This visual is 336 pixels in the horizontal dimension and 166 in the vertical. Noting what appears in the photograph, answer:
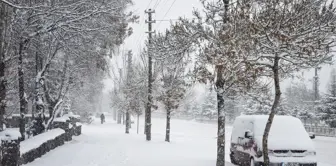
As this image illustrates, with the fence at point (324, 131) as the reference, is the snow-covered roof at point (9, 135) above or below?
above

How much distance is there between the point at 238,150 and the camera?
14117 millimetres

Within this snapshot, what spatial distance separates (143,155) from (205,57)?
6.25 metres

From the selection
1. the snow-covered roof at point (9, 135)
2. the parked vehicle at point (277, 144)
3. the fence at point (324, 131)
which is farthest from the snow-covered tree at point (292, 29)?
the fence at point (324, 131)

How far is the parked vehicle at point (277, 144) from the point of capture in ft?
38.1

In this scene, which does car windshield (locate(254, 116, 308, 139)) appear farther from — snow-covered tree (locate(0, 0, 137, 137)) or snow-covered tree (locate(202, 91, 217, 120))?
snow-covered tree (locate(202, 91, 217, 120))

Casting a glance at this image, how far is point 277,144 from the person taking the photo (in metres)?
11.8

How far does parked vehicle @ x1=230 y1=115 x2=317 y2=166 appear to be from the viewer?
11.6m

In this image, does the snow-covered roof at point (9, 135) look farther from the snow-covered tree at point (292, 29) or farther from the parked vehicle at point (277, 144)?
the parked vehicle at point (277, 144)

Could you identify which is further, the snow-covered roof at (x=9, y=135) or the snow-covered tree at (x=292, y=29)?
the snow-covered roof at (x=9, y=135)

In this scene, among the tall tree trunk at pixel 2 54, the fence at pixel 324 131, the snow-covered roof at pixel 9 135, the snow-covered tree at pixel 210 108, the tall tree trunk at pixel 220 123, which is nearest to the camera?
the tall tree trunk at pixel 2 54

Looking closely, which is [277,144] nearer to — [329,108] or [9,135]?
[9,135]

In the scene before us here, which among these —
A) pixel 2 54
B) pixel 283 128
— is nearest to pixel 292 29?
pixel 283 128

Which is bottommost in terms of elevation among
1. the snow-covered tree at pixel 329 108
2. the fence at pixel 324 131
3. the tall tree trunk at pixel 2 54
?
the fence at pixel 324 131

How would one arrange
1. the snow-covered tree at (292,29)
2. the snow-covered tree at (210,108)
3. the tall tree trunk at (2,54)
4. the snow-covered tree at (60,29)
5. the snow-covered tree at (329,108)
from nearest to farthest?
the snow-covered tree at (292,29), the tall tree trunk at (2,54), the snow-covered tree at (60,29), the snow-covered tree at (329,108), the snow-covered tree at (210,108)
